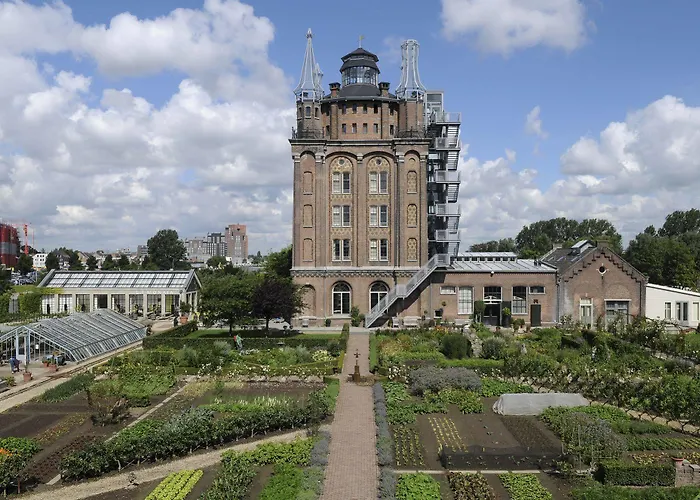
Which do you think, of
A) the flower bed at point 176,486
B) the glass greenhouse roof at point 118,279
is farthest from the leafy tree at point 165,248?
the flower bed at point 176,486

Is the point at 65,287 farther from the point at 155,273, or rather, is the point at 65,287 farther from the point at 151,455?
the point at 151,455

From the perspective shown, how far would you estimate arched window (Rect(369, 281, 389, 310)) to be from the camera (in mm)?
52531

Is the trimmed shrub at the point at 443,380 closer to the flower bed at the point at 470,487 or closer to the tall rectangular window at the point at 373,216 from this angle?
the flower bed at the point at 470,487

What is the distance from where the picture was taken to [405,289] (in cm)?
5088

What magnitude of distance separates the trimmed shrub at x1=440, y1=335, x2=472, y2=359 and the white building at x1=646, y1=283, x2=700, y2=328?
25.1 m

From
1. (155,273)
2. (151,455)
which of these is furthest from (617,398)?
(155,273)

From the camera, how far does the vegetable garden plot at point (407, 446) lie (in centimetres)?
1853

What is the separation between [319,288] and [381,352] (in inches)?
642

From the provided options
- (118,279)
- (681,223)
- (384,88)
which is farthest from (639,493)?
(681,223)

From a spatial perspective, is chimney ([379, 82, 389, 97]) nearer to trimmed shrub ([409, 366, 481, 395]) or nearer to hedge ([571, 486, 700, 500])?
trimmed shrub ([409, 366, 481, 395])

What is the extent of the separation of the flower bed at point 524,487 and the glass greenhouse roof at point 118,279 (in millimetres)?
50357

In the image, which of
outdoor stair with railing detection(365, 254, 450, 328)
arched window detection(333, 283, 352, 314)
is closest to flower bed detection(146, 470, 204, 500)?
outdoor stair with railing detection(365, 254, 450, 328)

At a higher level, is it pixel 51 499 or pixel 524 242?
pixel 524 242

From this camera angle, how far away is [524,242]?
5064 inches
